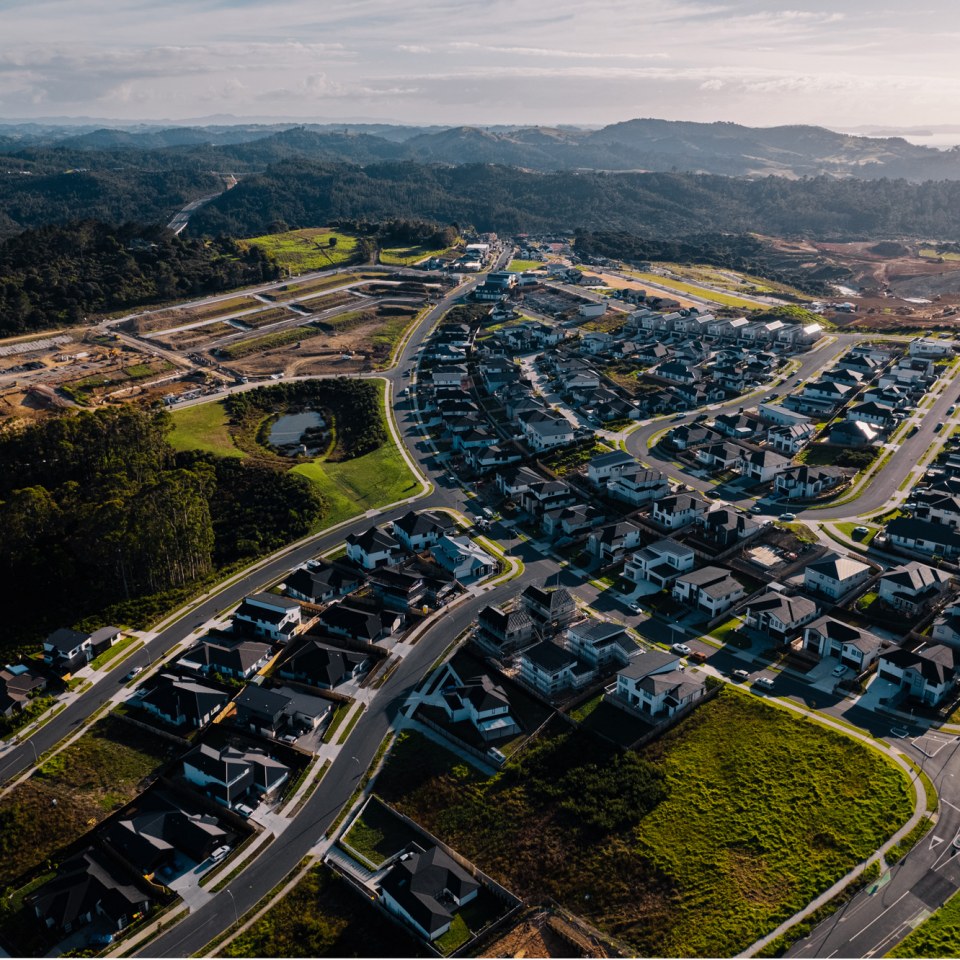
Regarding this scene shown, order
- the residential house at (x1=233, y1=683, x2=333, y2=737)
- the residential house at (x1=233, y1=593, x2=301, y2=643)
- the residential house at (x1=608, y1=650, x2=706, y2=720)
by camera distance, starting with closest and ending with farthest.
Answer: the residential house at (x1=608, y1=650, x2=706, y2=720) → the residential house at (x1=233, y1=683, x2=333, y2=737) → the residential house at (x1=233, y1=593, x2=301, y2=643)

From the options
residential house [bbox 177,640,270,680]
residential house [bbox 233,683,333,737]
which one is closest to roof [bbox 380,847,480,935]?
residential house [bbox 233,683,333,737]

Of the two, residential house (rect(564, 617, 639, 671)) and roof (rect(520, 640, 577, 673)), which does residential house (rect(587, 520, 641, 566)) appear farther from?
roof (rect(520, 640, 577, 673))

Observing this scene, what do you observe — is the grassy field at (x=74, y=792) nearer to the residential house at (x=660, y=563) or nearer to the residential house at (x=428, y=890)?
the residential house at (x=428, y=890)

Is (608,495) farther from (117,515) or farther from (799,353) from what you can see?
Result: (799,353)

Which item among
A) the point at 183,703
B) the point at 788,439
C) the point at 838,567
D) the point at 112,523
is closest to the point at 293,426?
the point at 112,523

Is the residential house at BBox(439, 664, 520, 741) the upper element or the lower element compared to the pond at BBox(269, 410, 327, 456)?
lower

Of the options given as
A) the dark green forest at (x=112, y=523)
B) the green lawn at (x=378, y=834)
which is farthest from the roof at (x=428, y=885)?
the dark green forest at (x=112, y=523)

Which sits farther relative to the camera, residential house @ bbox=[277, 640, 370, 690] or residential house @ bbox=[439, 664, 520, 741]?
residential house @ bbox=[277, 640, 370, 690]
